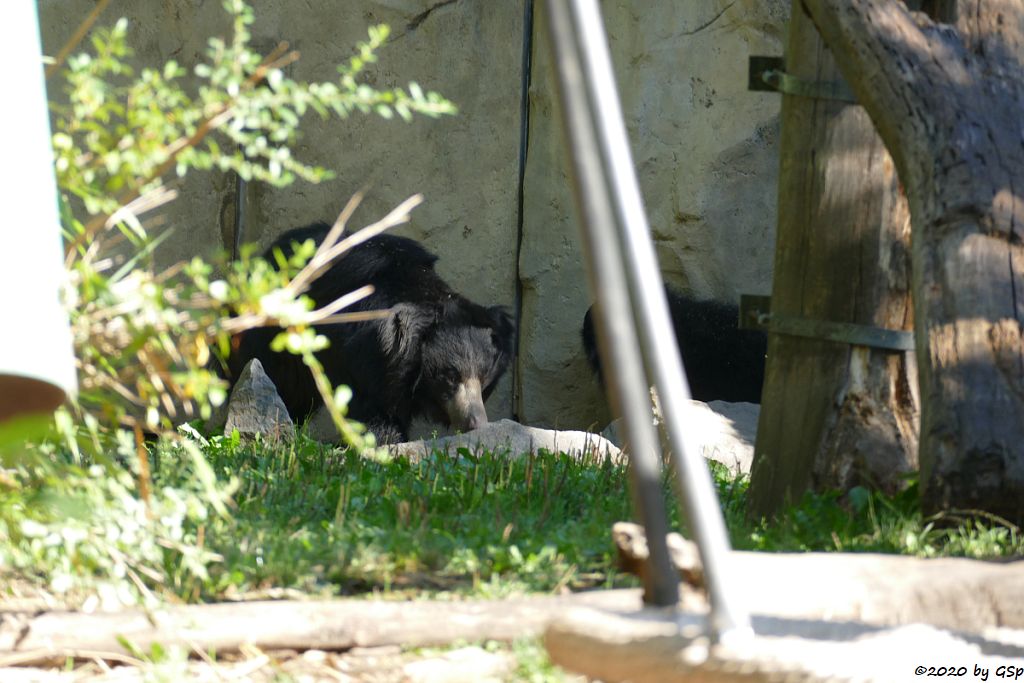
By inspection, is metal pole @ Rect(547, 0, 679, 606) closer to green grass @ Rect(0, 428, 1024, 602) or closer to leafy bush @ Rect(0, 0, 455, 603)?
leafy bush @ Rect(0, 0, 455, 603)

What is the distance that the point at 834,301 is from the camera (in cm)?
372

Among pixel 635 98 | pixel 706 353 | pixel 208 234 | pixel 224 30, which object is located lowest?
pixel 706 353

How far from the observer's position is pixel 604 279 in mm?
1624

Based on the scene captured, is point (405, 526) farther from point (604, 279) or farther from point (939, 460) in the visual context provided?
point (604, 279)

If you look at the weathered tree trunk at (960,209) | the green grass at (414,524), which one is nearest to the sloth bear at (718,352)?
the green grass at (414,524)

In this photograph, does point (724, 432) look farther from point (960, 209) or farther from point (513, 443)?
point (960, 209)

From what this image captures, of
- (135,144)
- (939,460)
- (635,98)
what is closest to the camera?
(135,144)

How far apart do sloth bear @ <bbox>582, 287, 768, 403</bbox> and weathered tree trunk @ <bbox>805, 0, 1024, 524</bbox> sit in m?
4.55

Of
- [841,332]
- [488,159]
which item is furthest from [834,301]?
[488,159]

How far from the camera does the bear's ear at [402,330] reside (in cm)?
780

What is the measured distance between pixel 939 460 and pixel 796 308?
30.2 inches

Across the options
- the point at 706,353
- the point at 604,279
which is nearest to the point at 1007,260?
the point at 604,279

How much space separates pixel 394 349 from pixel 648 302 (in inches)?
248

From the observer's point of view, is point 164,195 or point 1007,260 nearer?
point 164,195
